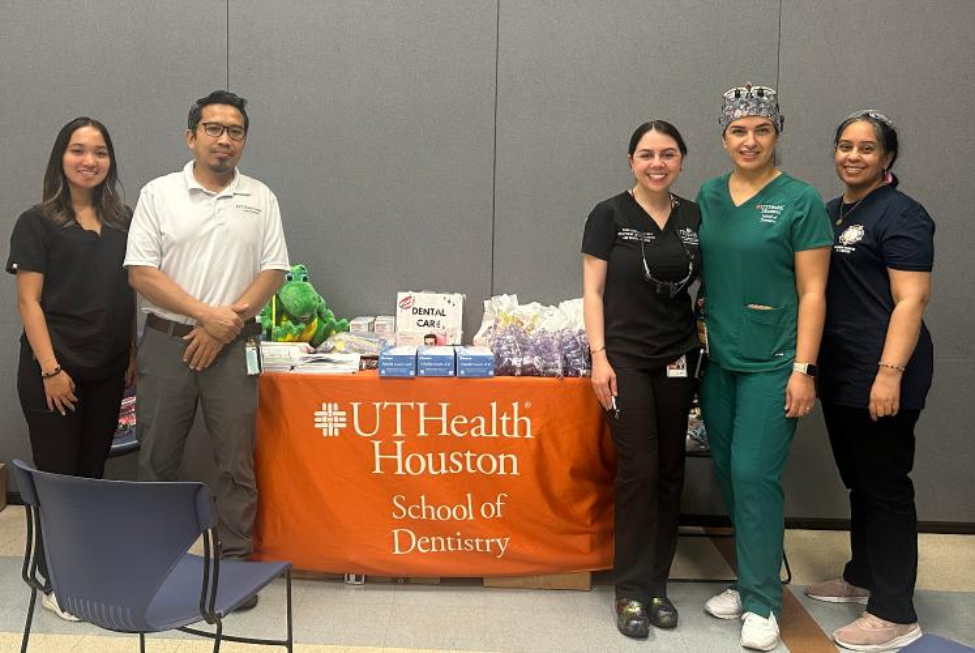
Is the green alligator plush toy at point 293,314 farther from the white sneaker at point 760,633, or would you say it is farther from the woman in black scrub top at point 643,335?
the white sneaker at point 760,633

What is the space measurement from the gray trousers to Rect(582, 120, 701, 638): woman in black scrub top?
119cm

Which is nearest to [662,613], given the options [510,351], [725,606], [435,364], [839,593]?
[725,606]

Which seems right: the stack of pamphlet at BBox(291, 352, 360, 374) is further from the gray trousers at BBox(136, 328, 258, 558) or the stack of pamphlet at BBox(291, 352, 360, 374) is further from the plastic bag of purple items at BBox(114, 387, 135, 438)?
the plastic bag of purple items at BBox(114, 387, 135, 438)

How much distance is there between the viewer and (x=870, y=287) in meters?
2.63

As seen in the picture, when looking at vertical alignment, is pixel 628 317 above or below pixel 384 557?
above

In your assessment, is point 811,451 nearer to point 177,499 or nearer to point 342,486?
point 342,486

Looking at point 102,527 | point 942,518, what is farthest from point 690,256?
point 942,518

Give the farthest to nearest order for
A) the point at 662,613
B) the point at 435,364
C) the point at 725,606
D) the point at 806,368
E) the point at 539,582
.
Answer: the point at 539,582 < the point at 435,364 < the point at 725,606 < the point at 662,613 < the point at 806,368

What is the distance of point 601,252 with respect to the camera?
272 centimetres

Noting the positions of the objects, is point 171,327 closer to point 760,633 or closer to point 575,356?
point 575,356

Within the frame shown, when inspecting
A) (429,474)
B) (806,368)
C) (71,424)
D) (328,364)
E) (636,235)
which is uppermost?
(636,235)

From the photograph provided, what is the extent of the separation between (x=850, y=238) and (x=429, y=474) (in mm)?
1604

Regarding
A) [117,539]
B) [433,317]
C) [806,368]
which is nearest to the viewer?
[117,539]

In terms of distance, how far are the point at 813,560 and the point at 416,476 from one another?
5.52ft
